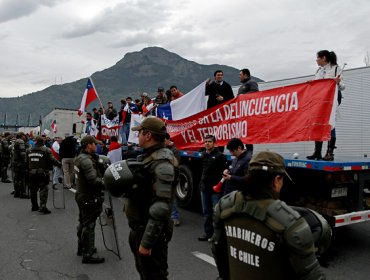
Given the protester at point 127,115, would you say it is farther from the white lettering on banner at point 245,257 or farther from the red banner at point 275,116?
the white lettering on banner at point 245,257

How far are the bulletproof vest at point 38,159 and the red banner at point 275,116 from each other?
352 centimetres

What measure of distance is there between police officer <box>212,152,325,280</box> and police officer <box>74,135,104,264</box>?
3.44 m

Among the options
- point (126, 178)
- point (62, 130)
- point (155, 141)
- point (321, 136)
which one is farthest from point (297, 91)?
point (62, 130)

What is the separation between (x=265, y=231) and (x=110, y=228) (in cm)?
412

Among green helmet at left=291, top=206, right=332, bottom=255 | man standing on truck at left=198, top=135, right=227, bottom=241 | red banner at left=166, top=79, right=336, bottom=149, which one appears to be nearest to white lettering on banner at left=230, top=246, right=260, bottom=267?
green helmet at left=291, top=206, right=332, bottom=255

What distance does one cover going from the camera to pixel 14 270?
16.9ft

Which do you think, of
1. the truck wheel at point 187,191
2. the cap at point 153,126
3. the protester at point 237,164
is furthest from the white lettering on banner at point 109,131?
the cap at point 153,126

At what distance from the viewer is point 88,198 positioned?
5.36 metres

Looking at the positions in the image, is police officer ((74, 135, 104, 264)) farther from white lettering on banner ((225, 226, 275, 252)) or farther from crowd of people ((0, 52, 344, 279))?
white lettering on banner ((225, 226, 275, 252))

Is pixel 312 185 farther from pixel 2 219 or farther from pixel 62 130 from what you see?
pixel 62 130

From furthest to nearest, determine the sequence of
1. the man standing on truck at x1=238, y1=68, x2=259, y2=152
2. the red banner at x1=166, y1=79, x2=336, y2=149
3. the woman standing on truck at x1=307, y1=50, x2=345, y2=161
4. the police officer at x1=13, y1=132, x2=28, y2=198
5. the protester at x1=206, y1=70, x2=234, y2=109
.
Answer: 1. the police officer at x1=13, y1=132, x2=28, y2=198
2. the protester at x1=206, y1=70, x2=234, y2=109
3. the man standing on truck at x1=238, y1=68, x2=259, y2=152
4. the woman standing on truck at x1=307, y1=50, x2=345, y2=161
5. the red banner at x1=166, y1=79, x2=336, y2=149

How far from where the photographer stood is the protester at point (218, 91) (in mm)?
8008

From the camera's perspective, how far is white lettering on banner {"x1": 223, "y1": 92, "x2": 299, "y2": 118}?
249 inches

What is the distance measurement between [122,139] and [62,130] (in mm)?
12542
